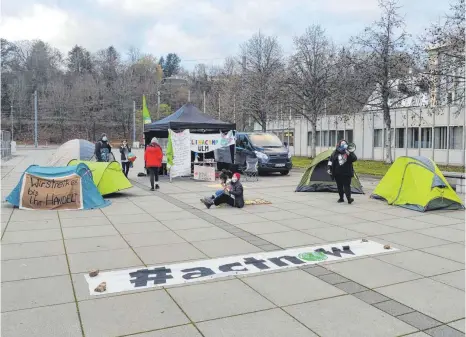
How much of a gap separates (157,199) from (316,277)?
754 cm

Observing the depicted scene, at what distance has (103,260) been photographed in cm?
611

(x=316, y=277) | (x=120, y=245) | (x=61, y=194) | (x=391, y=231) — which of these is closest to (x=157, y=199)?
(x=61, y=194)

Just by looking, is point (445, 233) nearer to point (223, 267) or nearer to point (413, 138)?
point (223, 267)

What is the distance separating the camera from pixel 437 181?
10.2 metres

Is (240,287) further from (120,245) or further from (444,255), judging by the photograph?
(444,255)

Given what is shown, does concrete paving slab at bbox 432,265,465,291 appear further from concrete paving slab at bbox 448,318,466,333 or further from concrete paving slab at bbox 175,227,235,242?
concrete paving slab at bbox 175,227,235,242

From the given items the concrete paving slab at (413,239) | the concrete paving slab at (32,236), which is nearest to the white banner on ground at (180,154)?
→ the concrete paving slab at (32,236)

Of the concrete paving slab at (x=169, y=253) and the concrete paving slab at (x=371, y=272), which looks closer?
the concrete paving slab at (x=371, y=272)

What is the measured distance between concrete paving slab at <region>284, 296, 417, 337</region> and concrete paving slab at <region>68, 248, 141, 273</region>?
8.40ft

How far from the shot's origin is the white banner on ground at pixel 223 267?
16.9 ft

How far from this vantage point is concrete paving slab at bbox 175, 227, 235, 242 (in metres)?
7.45

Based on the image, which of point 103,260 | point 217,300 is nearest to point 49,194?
point 103,260

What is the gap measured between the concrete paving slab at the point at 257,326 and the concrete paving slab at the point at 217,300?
139 mm

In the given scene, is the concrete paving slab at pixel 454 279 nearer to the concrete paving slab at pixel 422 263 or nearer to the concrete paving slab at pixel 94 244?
the concrete paving slab at pixel 422 263
